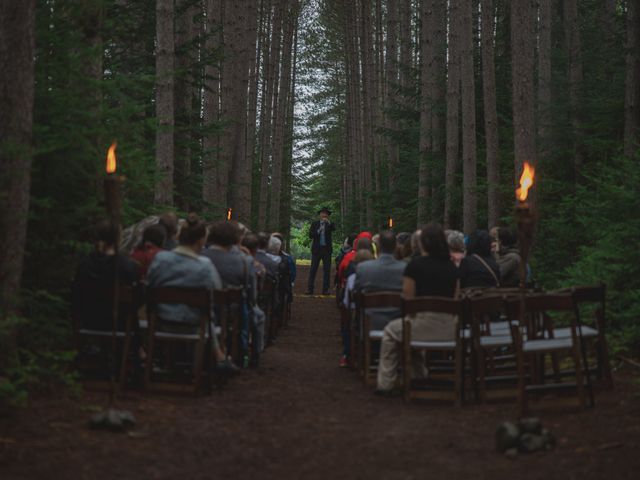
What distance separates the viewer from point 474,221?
17.2 m

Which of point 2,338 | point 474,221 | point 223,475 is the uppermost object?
point 474,221

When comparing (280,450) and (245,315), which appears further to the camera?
(245,315)

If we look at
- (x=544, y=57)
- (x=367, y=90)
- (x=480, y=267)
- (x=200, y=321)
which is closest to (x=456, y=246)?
(x=480, y=267)

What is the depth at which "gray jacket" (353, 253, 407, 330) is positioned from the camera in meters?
9.27

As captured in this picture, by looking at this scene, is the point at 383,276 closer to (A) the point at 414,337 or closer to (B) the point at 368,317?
(B) the point at 368,317

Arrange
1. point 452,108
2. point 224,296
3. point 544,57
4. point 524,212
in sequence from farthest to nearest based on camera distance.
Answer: point 544,57 → point 452,108 → point 224,296 → point 524,212

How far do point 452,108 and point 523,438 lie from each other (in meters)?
13.9

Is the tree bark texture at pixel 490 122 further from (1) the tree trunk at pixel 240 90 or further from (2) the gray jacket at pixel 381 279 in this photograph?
(2) the gray jacket at pixel 381 279

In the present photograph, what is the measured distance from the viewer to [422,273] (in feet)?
26.5

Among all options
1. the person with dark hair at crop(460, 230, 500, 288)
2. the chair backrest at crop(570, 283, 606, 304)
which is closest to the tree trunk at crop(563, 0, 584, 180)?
the person with dark hair at crop(460, 230, 500, 288)

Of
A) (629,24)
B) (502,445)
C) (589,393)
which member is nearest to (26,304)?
(502,445)

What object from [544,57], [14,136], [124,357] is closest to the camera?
[14,136]

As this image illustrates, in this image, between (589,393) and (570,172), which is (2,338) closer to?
(589,393)

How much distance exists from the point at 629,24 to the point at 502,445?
12.3m
